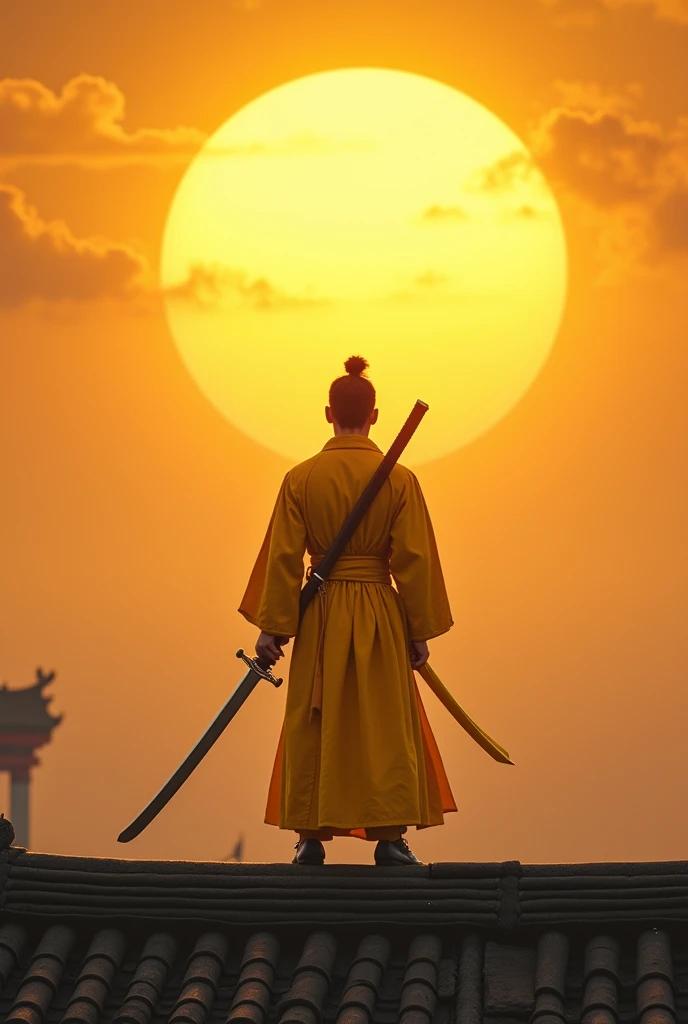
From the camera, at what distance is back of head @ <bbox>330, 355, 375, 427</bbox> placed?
704cm

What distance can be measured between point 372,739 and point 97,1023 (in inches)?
63.1

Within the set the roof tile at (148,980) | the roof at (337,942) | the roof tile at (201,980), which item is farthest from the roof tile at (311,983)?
the roof tile at (148,980)

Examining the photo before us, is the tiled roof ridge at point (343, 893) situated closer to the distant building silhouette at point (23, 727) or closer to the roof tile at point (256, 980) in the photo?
the roof tile at point (256, 980)

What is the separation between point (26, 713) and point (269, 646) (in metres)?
43.6

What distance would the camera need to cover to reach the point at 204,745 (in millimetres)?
6988

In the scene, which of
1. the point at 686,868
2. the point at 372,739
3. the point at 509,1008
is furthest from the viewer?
the point at 372,739

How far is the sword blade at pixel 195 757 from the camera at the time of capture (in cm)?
682

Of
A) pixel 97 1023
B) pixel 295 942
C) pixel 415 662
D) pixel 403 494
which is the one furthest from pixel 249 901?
pixel 403 494

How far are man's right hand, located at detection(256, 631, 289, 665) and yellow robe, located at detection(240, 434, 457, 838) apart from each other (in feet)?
0.17

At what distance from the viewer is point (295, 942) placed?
6012 millimetres

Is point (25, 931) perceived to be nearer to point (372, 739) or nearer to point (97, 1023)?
point (97, 1023)

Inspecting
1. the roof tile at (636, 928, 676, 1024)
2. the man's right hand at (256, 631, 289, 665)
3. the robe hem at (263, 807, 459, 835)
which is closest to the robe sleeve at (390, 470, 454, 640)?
the man's right hand at (256, 631, 289, 665)

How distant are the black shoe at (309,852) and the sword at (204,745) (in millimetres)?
612

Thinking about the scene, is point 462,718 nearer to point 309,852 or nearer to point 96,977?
point 309,852
